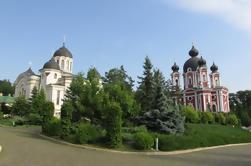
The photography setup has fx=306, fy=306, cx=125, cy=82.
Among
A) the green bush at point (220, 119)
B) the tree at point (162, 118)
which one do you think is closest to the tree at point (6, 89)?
the green bush at point (220, 119)

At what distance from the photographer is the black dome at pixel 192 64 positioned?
69.0 m

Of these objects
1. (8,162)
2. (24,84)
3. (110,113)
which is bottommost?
(8,162)

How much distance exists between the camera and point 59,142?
68.1 ft

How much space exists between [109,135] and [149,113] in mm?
8195

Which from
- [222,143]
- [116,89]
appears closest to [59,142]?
[116,89]

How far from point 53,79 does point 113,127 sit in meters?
35.5

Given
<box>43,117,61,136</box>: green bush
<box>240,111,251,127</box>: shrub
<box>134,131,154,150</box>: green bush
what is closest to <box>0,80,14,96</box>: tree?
<box>240,111,251,127</box>: shrub

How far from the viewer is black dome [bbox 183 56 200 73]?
69000 millimetres

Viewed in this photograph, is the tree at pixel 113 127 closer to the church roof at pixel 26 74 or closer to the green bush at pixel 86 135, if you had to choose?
the green bush at pixel 86 135

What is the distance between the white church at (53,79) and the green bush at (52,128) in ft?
73.4

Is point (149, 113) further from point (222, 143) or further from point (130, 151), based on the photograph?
point (130, 151)

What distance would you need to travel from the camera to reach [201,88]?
64.6 metres

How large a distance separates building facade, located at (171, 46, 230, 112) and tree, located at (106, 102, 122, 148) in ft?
142

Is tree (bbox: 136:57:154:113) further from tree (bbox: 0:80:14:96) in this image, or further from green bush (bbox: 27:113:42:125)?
tree (bbox: 0:80:14:96)
